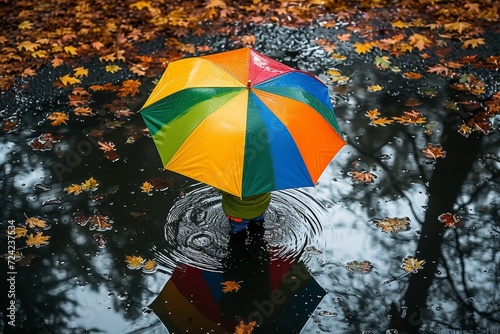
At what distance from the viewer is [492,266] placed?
5.60 meters

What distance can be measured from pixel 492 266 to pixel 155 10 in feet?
20.9

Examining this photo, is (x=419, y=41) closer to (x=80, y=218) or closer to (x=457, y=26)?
(x=457, y=26)

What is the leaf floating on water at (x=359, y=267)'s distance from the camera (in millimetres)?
5566

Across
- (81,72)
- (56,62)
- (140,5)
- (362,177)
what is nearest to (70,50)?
(56,62)

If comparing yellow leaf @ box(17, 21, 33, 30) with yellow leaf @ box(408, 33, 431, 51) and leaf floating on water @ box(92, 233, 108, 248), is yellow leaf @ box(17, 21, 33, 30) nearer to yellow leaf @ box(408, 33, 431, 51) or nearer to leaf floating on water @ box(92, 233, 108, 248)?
leaf floating on water @ box(92, 233, 108, 248)

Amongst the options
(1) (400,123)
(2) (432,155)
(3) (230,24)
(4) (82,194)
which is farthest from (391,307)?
(3) (230,24)

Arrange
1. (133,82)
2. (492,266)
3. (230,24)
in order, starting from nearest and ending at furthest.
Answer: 1. (492,266)
2. (133,82)
3. (230,24)

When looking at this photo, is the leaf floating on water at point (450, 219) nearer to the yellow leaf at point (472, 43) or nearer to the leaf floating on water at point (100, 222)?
the leaf floating on water at point (100, 222)

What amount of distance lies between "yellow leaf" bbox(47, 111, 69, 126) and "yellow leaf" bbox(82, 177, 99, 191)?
48.5 inches

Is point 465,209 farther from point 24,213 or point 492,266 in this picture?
point 24,213

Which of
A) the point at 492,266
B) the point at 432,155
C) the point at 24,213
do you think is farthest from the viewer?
the point at 432,155

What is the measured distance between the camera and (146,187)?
646 cm

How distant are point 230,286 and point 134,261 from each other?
93 centimetres

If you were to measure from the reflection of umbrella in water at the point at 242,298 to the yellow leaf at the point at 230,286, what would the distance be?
33 millimetres
